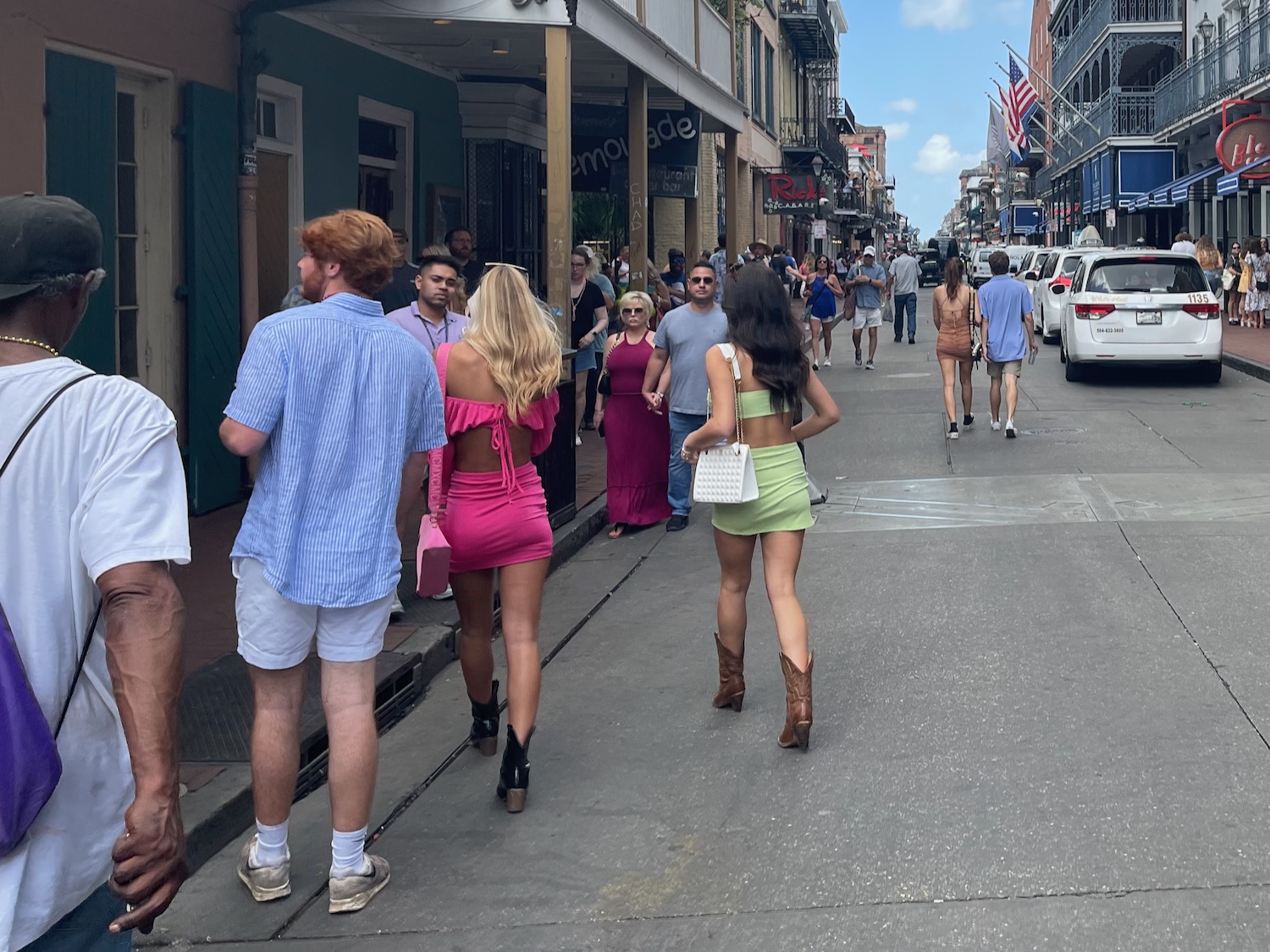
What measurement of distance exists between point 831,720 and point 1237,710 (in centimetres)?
153

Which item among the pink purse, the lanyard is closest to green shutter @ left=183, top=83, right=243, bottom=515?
the lanyard

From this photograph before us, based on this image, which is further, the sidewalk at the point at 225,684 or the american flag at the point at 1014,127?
the american flag at the point at 1014,127

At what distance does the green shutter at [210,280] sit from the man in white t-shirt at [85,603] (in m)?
7.38

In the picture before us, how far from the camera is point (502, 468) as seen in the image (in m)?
5.14

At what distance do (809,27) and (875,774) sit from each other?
4237cm

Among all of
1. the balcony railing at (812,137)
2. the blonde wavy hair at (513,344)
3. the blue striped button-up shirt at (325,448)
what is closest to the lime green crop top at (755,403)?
the blonde wavy hair at (513,344)

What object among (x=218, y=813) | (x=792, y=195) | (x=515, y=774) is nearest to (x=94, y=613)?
(x=218, y=813)

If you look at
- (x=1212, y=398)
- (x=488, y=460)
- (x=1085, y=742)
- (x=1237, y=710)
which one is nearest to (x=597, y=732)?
(x=488, y=460)

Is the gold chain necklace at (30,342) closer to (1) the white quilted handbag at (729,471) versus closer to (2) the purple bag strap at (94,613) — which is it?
(2) the purple bag strap at (94,613)

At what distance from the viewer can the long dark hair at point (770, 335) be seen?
5703 mm

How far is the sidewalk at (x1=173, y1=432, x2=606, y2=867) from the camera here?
488 cm

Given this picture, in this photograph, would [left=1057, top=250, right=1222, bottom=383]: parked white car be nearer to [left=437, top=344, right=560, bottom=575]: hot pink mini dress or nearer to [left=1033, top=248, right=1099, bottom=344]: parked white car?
[left=1033, top=248, right=1099, bottom=344]: parked white car

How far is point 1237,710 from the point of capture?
5.70 metres

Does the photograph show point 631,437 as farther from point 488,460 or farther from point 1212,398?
point 1212,398
